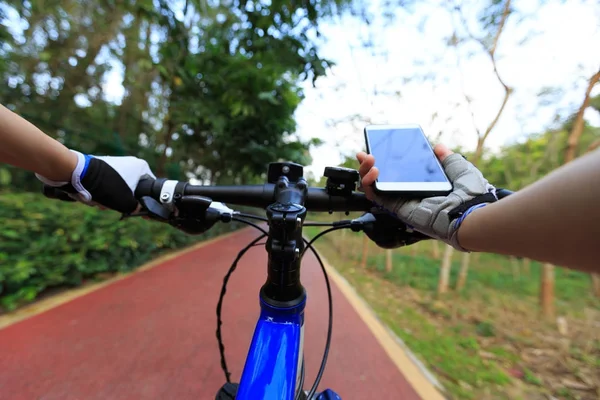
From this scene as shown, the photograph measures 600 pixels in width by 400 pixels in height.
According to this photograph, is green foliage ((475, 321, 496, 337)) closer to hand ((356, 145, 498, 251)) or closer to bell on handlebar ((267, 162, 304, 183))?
hand ((356, 145, 498, 251))

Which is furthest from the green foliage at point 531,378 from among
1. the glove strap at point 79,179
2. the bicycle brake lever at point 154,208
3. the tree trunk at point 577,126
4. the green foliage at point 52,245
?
the green foliage at point 52,245

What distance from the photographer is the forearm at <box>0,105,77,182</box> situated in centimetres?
62

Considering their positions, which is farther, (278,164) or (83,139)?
(83,139)

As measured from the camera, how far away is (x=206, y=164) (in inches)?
388

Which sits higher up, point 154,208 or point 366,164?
point 366,164

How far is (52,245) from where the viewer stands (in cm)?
307

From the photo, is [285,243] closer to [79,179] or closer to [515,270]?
[79,179]

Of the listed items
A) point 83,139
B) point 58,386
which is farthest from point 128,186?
point 83,139

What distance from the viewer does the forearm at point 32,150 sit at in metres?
0.62

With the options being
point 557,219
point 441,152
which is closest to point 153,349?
point 441,152

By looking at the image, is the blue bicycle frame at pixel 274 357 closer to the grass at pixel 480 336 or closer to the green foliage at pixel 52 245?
the grass at pixel 480 336

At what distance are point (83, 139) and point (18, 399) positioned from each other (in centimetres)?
518

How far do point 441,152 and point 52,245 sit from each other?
385cm

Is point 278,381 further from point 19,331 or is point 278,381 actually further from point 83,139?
point 83,139
